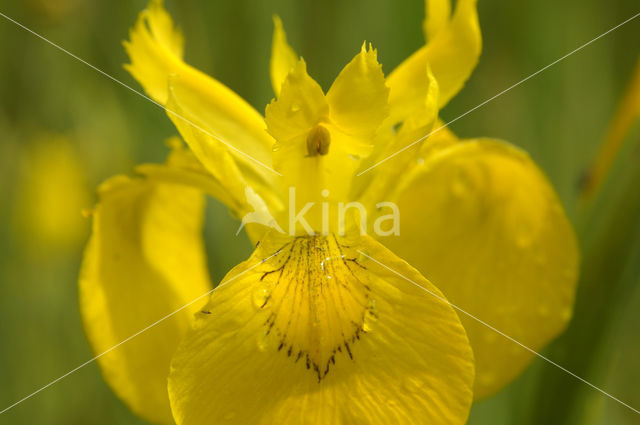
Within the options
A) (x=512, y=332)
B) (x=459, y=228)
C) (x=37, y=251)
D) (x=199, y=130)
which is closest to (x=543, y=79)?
(x=459, y=228)

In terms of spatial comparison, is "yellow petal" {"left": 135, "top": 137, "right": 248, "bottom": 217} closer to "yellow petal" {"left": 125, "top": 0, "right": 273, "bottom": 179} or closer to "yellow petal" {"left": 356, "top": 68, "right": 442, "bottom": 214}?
"yellow petal" {"left": 125, "top": 0, "right": 273, "bottom": 179}

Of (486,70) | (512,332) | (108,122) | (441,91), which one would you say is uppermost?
(108,122)

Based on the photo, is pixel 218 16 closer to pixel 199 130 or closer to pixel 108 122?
pixel 108 122

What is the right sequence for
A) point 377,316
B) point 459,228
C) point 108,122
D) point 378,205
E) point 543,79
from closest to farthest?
point 377,316 → point 378,205 → point 459,228 → point 543,79 → point 108,122

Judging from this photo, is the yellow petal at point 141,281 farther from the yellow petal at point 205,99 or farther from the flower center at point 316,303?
the flower center at point 316,303

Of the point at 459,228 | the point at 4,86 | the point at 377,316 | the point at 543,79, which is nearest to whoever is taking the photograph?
the point at 377,316

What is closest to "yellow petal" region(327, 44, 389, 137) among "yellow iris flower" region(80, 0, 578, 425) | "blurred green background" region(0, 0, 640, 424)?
"yellow iris flower" region(80, 0, 578, 425)
